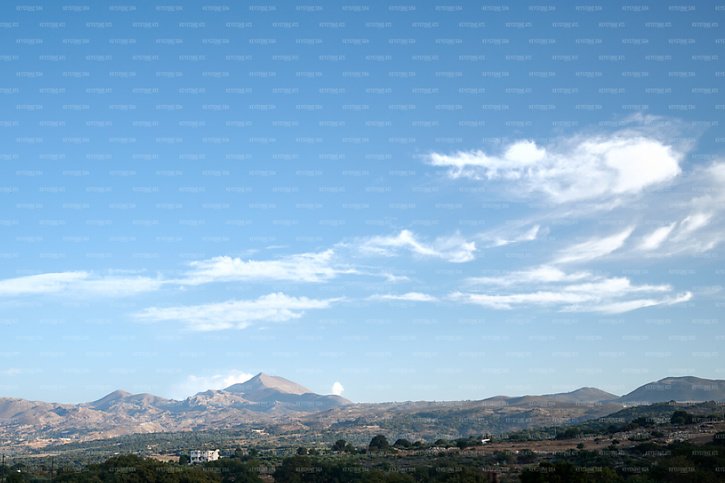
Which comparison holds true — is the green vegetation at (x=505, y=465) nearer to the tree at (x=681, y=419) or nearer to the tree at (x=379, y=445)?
the tree at (x=681, y=419)

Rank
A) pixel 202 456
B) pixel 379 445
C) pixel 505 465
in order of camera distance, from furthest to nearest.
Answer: pixel 202 456
pixel 379 445
pixel 505 465

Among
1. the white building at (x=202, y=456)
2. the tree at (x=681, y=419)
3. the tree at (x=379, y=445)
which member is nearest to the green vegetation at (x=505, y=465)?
the tree at (x=681, y=419)

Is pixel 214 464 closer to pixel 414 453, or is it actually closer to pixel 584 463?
pixel 414 453

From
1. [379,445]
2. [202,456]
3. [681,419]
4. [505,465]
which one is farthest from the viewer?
[202,456]

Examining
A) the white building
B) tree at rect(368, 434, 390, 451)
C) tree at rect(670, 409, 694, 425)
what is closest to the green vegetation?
tree at rect(670, 409, 694, 425)

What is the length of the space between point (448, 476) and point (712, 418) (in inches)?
2901

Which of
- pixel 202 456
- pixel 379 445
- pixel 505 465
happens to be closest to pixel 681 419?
pixel 505 465

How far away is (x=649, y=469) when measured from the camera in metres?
67.5

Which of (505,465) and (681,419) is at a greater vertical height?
(681,419)

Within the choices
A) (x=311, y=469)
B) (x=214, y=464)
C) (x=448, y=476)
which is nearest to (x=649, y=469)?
(x=448, y=476)

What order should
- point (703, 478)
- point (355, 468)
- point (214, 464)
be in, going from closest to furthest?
point (703, 478) < point (355, 468) < point (214, 464)

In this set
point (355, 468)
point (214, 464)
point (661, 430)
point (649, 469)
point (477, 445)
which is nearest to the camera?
point (649, 469)

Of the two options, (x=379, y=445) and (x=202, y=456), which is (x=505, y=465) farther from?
(x=202, y=456)

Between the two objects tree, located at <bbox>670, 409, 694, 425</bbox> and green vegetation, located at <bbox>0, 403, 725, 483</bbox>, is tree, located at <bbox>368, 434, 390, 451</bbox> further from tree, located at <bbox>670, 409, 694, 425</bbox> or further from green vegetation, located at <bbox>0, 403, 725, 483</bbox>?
tree, located at <bbox>670, 409, 694, 425</bbox>
